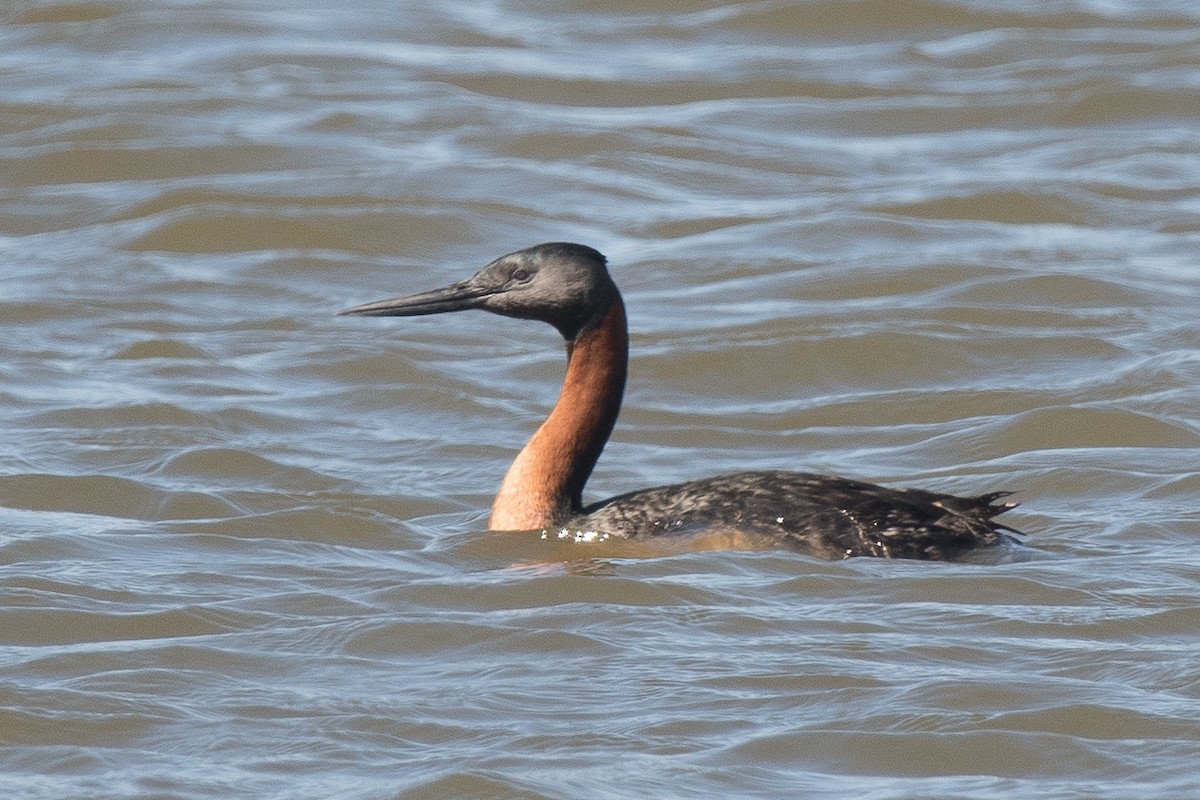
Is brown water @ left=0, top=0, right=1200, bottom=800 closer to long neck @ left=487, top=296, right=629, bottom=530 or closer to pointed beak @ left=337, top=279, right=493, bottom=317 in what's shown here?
long neck @ left=487, top=296, right=629, bottom=530

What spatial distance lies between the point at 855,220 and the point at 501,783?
788 cm

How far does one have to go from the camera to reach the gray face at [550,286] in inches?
347

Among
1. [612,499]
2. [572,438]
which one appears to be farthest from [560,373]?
[612,499]

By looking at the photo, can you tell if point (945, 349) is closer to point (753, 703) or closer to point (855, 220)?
point (855, 220)

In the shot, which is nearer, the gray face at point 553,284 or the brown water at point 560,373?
the brown water at point 560,373

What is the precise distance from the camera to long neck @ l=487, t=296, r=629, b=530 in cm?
891

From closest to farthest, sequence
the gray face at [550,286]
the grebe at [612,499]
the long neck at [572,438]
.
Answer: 1. the grebe at [612,499]
2. the gray face at [550,286]
3. the long neck at [572,438]

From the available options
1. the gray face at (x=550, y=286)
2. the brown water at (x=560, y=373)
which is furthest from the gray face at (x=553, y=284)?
the brown water at (x=560, y=373)

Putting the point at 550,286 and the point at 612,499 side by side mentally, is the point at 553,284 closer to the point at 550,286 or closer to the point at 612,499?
the point at 550,286

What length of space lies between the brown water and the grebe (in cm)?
15

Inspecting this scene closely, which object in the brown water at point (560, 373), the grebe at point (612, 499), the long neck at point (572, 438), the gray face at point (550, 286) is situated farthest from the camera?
the long neck at point (572, 438)

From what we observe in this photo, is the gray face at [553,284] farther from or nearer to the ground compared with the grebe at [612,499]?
farther from the ground

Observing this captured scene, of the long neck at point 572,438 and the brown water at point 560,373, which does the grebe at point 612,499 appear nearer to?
the long neck at point 572,438

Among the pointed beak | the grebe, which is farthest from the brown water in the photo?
the pointed beak
